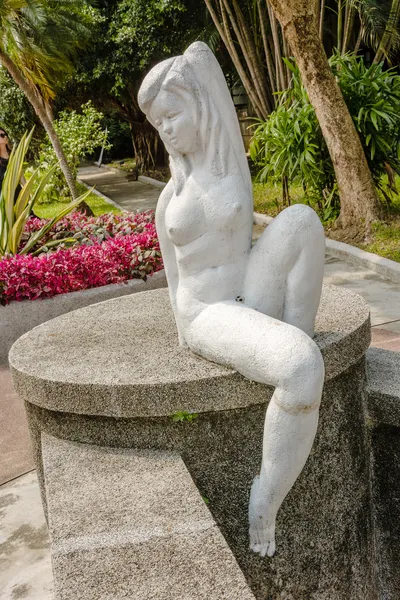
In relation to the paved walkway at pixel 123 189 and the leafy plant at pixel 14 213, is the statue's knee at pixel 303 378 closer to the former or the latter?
the leafy plant at pixel 14 213

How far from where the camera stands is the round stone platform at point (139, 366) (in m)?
2.40

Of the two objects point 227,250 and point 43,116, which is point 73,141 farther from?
point 227,250

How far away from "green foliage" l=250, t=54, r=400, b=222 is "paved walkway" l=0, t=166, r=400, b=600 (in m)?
2.11

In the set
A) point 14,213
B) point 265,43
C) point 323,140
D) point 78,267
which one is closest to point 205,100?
point 78,267

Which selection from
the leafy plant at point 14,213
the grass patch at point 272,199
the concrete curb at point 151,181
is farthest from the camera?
the concrete curb at point 151,181

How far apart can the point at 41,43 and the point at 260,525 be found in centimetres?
1266

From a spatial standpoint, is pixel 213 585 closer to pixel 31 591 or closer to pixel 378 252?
pixel 31 591

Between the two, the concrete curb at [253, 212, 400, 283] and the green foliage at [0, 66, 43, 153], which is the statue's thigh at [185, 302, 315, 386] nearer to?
the concrete curb at [253, 212, 400, 283]

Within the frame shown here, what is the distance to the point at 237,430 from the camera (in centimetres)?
247

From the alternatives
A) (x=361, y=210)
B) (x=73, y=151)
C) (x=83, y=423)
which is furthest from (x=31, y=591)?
(x=73, y=151)

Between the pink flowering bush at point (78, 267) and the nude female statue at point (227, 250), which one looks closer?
the nude female statue at point (227, 250)

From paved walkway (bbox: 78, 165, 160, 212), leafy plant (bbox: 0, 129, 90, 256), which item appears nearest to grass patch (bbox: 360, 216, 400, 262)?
leafy plant (bbox: 0, 129, 90, 256)

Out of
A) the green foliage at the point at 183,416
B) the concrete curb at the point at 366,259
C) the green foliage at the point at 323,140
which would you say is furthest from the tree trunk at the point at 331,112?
the green foliage at the point at 183,416

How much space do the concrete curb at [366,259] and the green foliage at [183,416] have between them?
4312mm
